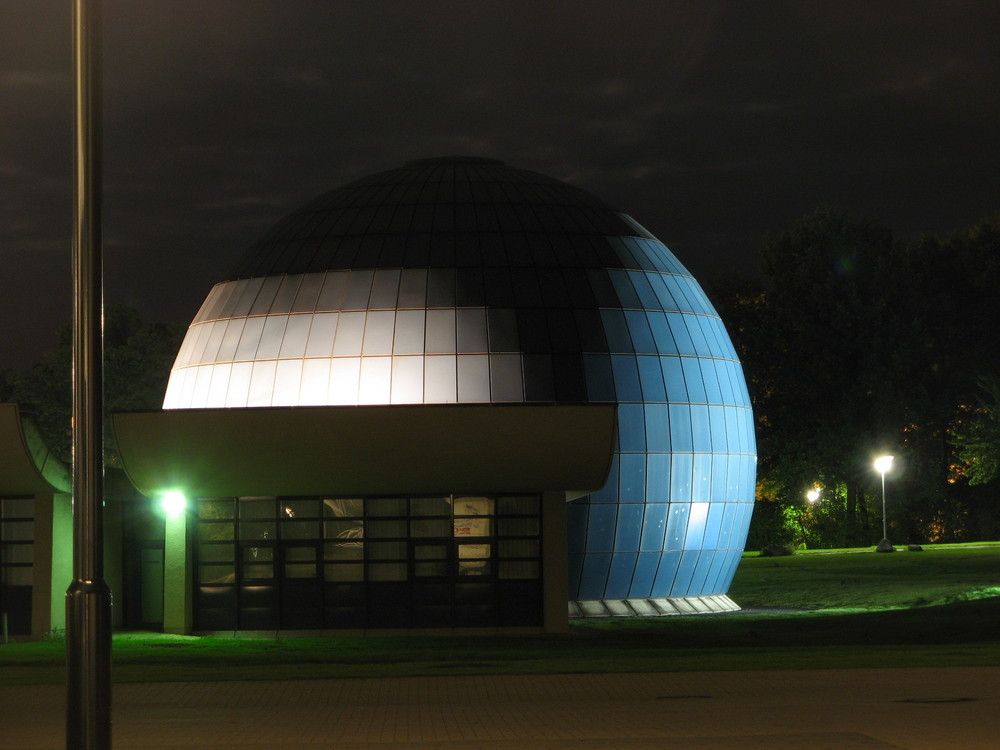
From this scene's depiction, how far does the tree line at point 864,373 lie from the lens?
256ft

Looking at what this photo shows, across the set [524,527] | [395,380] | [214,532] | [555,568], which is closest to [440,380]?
[395,380]

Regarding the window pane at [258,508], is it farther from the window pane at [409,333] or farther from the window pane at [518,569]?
the window pane at [518,569]

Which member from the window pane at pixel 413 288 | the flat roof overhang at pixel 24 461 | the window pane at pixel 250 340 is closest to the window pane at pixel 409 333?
the window pane at pixel 413 288

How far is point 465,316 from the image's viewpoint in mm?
36844

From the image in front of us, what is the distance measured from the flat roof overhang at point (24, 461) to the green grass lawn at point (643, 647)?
13.0 feet

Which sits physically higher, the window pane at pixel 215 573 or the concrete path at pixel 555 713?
the window pane at pixel 215 573

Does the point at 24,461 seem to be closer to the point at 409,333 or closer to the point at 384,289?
the point at 409,333

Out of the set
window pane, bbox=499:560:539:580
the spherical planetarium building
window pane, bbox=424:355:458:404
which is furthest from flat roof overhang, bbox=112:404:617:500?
window pane, bbox=424:355:458:404

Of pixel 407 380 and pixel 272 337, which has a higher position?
pixel 272 337

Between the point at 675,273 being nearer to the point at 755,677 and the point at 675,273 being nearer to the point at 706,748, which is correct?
the point at 755,677

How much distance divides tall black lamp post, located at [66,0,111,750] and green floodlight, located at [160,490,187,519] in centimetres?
2390

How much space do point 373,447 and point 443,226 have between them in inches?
362

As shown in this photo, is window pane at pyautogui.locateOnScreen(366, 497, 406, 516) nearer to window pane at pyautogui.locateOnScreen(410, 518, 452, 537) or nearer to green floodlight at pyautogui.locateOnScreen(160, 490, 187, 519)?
window pane at pyautogui.locateOnScreen(410, 518, 452, 537)

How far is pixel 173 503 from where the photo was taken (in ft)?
113
